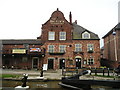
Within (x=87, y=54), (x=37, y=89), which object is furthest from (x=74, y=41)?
(x=37, y=89)

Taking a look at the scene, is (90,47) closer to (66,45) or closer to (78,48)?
(78,48)

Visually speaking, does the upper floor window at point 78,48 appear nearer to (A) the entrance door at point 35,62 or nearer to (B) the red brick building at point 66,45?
(B) the red brick building at point 66,45

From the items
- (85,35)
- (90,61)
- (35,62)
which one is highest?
(85,35)

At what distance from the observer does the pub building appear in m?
28.0

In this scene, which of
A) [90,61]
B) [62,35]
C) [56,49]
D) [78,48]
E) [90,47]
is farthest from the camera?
[62,35]

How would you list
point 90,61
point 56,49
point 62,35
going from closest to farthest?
point 90,61, point 56,49, point 62,35

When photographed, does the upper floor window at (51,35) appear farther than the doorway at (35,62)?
Yes

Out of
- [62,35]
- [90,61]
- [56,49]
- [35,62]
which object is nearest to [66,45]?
[56,49]

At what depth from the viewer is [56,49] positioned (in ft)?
93.2

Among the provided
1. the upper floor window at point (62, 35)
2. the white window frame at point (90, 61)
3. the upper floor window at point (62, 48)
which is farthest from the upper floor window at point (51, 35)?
the white window frame at point (90, 61)

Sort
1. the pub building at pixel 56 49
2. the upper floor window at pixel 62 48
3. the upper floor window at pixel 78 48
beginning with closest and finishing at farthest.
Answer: the pub building at pixel 56 49 → the upper floor window at pixel 62 48 → the upper floor window at pixel 78 48

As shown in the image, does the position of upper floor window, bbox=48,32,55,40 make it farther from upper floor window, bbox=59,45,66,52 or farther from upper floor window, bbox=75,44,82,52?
upper floor window, bbox=75,44,82,52

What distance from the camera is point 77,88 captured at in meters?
10.1

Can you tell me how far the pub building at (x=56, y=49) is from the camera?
2800 centimetres
